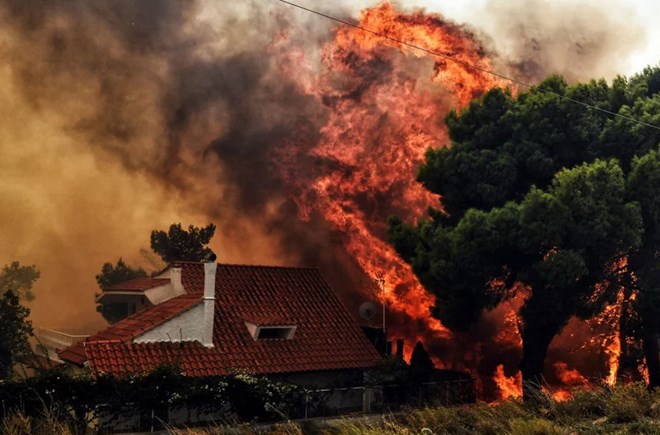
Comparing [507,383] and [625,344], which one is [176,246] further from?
[625,344]

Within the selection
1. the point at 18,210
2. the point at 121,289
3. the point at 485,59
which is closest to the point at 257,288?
the point at 121,289

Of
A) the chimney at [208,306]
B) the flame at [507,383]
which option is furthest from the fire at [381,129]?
the chimney at [208,306]

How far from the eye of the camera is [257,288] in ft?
105

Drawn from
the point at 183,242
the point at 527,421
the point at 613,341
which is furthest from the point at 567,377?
the point at 183,242

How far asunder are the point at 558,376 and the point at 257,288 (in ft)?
60.1

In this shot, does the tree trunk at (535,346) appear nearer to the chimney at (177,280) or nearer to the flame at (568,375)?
the flame at (568,375)

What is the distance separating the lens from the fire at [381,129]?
4388 centimetres

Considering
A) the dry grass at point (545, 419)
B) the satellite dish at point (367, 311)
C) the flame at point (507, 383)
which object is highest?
the satellite dish at point (367, 311)

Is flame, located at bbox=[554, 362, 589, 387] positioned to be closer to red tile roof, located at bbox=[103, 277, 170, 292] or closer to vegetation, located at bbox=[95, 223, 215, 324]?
red tile roof, located at bbox=[103, 277, 170, 292]

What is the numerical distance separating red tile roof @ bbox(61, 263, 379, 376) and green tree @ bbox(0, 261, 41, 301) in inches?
1393

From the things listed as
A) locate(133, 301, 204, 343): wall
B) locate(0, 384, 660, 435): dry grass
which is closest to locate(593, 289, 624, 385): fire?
locate(0, 384, 660, 435): dry grass

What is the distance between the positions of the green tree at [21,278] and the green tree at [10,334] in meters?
30.9

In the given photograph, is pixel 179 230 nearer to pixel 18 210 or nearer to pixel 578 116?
pixel 18 210

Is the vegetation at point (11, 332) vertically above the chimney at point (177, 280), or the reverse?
the chimney at point (177, 280)
